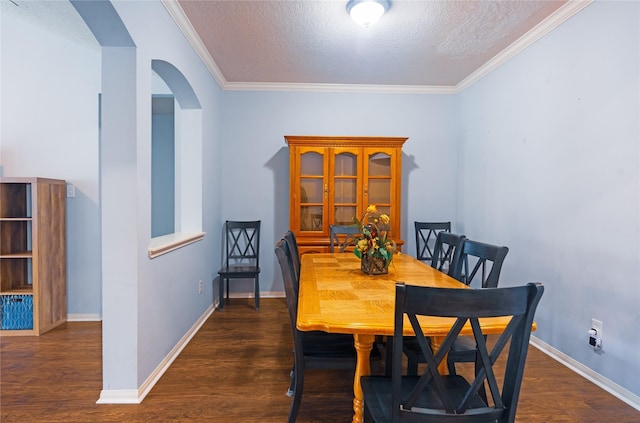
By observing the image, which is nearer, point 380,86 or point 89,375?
point 89,375

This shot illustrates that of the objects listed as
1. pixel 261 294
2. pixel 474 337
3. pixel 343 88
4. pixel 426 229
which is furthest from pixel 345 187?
pixel 474 337

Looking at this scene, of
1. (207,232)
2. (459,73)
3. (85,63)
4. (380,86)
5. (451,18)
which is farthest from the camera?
(380,86)

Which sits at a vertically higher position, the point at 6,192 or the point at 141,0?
the point at 141,0

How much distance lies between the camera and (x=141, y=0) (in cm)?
183

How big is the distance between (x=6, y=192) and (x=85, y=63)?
52.6 inches

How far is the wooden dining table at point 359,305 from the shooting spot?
1149mm

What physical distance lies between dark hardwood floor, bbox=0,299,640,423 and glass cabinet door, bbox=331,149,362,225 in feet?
4.67

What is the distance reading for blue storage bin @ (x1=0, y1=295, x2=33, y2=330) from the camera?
2.72 meters

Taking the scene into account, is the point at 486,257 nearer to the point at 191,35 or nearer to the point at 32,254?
the point at 191,35

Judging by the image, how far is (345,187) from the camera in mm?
3529

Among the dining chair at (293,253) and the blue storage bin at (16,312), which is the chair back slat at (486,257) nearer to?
the dining chair at (293,253)

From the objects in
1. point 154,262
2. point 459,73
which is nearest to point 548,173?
point 459,73

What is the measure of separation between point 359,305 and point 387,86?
313 centimetres

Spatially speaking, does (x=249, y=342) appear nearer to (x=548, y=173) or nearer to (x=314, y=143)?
(x=314, y=143)
